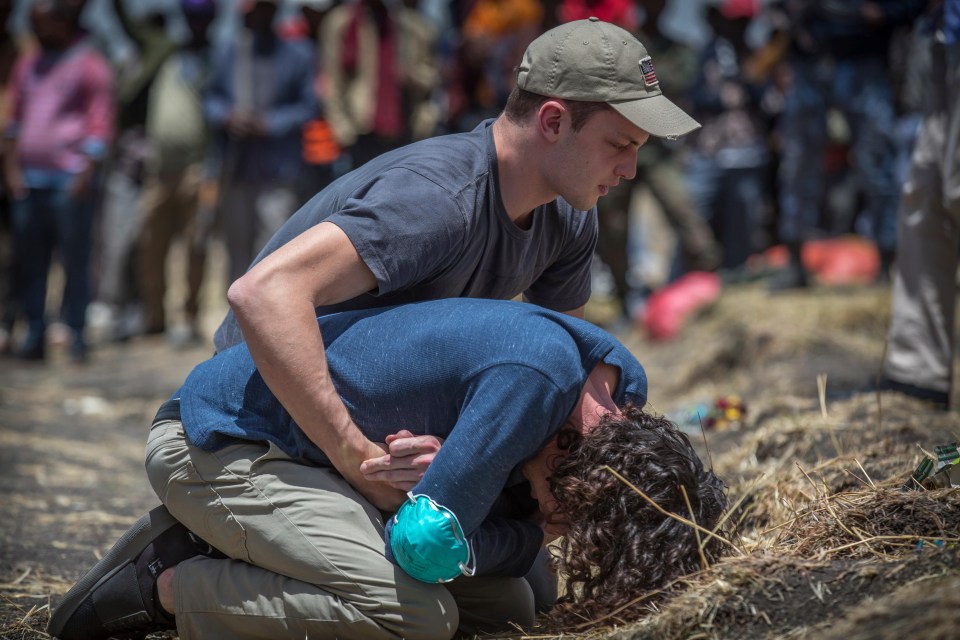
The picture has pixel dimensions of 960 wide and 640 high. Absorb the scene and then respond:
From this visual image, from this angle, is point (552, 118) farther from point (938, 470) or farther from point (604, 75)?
point (938, 470)

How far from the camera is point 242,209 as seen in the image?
875 centimetres

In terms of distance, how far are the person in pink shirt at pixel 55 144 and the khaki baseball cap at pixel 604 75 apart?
237 inches

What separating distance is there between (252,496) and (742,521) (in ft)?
5.05

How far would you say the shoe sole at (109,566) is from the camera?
2.94 meters

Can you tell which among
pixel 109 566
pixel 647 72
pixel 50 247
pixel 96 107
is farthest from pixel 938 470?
pixel 50 247

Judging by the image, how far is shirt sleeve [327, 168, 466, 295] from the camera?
8.80 ft

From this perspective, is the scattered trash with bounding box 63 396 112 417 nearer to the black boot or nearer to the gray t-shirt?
the gray t-shirt

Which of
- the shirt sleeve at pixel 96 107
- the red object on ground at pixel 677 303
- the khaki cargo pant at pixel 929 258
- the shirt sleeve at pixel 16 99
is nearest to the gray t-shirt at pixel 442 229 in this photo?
the khaki cargo pant at pixel 929 258

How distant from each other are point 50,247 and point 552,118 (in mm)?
6486

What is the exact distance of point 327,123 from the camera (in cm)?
880

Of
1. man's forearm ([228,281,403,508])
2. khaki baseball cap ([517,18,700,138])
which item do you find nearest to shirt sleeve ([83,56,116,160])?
khaki baseball cap ([517,18,700,138])

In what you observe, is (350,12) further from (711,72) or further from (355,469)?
(355,469)

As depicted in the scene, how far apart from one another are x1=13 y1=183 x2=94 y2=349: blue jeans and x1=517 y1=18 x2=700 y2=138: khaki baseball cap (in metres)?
6.11

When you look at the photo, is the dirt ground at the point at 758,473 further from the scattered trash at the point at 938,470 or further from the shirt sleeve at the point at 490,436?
the shirt sleeve at the point at 490,436
